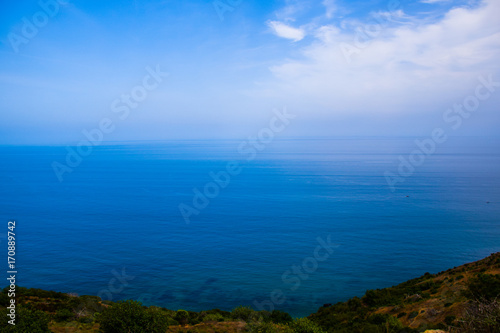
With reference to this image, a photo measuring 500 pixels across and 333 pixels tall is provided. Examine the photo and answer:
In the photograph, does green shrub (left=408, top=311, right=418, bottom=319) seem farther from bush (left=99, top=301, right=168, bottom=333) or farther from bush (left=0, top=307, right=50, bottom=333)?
bush (left=0, top=307, right=50, bottom=333)

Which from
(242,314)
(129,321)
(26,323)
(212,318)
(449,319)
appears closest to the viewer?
(26,323)

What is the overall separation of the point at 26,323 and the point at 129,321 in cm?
449

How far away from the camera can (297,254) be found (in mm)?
46781

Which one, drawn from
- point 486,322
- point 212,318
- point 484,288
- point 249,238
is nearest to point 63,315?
point 212,318

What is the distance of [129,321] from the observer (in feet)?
53.9

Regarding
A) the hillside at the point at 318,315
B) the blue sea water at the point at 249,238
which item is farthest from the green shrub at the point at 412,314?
the blue sea water at the point at 249,238

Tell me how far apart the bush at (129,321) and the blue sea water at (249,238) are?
53.0 ft

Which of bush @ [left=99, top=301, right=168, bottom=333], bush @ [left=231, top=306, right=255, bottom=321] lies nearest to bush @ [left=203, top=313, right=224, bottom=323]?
bush @ [left=231, top=306, right=255, bottom=321]

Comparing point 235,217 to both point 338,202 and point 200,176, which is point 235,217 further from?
point 200,176

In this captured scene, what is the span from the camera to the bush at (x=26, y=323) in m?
14.0

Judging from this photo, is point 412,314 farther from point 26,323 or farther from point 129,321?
point 26,323

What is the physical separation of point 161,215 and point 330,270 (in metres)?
39.9

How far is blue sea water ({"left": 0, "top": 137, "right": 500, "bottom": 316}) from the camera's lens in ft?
122

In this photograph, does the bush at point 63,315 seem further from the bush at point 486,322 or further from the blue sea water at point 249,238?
the bush at point 486,322
